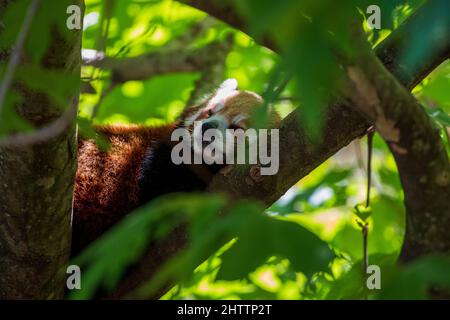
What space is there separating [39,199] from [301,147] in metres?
0.96

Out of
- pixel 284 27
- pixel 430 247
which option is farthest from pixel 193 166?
pixel 284 27

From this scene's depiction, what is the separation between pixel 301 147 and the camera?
2.61 m

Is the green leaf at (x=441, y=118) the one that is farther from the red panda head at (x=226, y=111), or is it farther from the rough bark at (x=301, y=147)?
the red panda head at (x=226, y=111)

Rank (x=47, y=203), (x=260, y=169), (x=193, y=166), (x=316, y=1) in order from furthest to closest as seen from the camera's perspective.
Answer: (x=193, y=166), (x=260, y=169), (x=47, y=203), (x=316, y=1)

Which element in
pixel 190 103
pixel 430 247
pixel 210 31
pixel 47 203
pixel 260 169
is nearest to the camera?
pixel 430 247

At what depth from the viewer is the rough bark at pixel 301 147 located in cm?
255

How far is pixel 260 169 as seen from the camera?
8.52 ft

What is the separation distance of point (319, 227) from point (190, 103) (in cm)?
137

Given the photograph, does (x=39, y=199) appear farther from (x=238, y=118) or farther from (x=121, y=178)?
(x=238, y=118)

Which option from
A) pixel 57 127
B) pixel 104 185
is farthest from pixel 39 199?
pixel 104 185

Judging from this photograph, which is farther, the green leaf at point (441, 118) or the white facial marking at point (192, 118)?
the white facial marking at point (192, 118)

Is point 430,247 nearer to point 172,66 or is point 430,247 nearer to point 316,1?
point 316,1

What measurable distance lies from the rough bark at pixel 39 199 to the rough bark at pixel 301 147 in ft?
1.07

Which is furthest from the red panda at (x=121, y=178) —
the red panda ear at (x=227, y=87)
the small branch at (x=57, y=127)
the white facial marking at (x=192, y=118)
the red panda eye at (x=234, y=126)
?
the small branch at (x=57, y=127)
